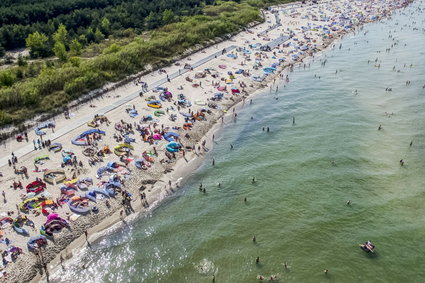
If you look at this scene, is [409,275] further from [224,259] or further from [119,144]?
[119,144]

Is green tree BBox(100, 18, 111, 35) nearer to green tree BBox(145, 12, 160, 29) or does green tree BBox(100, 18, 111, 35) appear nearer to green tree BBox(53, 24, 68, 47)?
green tree BBox(145, 12, 160, 29)

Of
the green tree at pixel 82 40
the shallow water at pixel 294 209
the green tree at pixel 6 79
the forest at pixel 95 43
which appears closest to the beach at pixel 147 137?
the shallow water at pixel 294 209

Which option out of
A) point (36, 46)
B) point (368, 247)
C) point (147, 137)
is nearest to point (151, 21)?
point (36, 46)

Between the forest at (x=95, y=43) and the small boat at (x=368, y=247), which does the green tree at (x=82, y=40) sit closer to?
the forest at (x=95, y=43)

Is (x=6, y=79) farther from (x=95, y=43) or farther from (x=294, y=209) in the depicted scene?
(x=294, y=209)

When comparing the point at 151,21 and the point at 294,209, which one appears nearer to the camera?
the point at 294,209

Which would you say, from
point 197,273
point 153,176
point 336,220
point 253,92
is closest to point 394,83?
point 253,92
